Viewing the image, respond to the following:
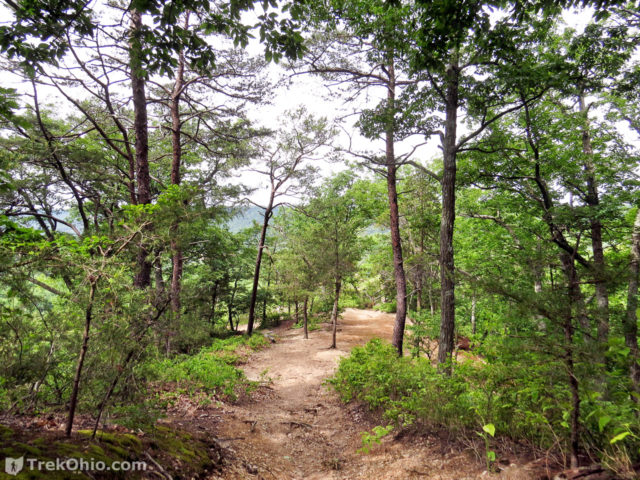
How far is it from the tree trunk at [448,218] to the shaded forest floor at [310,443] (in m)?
2.16

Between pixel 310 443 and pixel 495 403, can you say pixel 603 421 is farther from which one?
pixel 310 443

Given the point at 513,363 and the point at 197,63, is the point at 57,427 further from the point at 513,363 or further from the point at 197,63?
the point at 513,363

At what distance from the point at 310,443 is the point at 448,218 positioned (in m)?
5.12

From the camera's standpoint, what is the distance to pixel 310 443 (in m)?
5.11

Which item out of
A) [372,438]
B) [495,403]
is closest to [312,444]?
[372,438]

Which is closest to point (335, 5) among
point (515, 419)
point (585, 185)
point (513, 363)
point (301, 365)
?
point (513, 363)

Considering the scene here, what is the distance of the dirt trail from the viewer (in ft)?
11.6

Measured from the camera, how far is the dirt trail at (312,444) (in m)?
3.54

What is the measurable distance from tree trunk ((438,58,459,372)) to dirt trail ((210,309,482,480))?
7.25ft

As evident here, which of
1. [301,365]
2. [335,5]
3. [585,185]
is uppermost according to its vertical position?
[335,5]

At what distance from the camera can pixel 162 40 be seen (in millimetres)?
3209

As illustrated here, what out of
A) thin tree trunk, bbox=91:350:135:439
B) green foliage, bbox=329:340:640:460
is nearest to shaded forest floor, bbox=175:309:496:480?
green foliage, bbox=329:340:640:460

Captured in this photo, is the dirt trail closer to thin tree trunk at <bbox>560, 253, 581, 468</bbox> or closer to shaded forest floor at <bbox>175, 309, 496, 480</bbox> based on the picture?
shaded forest floor at <bbox>175, 309, 496, 480</bbox>

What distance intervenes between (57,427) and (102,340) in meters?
1.16
